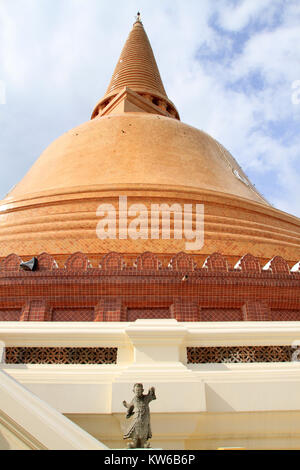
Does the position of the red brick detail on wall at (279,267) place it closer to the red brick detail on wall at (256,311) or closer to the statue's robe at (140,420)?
the red brick detail on wall at (256,311)

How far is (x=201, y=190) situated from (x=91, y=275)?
4.31 meters

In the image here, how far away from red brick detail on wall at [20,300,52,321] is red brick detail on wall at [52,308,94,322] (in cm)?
11

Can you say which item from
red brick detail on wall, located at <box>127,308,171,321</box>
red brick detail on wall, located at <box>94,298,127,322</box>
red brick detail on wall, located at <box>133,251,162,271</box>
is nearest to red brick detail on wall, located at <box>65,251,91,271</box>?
red brick detail on wall, located at <box>94,298,127,322</box>

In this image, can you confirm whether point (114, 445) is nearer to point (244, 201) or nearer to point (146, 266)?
point (146, 266)

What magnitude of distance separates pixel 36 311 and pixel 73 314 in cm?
57

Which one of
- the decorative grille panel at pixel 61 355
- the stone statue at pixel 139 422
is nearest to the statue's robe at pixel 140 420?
the stone statue at pixel 139 422

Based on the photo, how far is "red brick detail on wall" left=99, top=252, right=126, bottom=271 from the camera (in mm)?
6365

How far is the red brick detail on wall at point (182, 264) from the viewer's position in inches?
254

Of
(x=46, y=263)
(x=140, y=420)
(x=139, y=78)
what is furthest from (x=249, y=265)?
(x=139, y=78)

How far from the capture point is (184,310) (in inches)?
248

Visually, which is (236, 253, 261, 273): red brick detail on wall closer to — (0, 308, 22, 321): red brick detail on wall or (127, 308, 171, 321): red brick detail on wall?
(127, 308, 171, 321): red brick detail on wall

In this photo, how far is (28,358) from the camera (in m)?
4.63

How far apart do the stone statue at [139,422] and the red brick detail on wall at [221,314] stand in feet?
10.0
